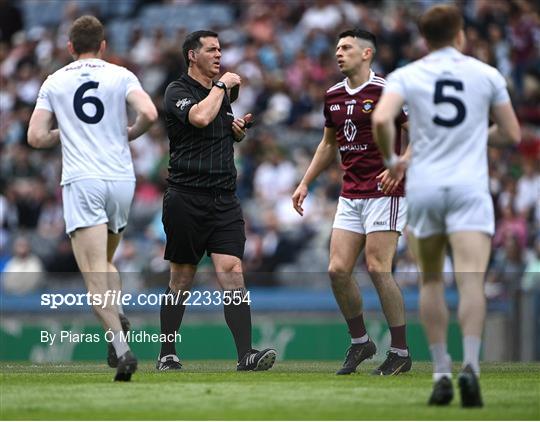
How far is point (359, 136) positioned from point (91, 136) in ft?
7.13

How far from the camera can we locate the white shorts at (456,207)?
27.5ft

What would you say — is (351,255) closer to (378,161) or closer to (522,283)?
(378,161)

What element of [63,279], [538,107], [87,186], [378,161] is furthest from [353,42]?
[538,107]

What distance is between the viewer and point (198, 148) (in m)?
11.3

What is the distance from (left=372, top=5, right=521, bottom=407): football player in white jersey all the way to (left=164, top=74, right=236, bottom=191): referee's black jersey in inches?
118

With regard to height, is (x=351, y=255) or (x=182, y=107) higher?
(x=182, y=107)

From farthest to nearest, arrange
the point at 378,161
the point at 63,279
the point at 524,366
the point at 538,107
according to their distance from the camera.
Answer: the point at 538,107 → the point at 63,279 → the point at 524,366 → the point at 378,161

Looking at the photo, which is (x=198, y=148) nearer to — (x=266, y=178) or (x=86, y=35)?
(x=86, y=35)

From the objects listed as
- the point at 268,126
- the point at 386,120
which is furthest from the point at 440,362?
the point at 268,126

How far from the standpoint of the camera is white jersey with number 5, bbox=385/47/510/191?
8.41 metres

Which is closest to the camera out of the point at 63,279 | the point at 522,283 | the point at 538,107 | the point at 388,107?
the point at 388,107

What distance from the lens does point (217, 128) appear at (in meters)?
11.3

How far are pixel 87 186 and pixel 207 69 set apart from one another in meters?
1.91

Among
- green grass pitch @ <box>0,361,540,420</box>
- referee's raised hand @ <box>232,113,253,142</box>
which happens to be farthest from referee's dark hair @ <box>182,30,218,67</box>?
green grass pitch @ <box>0,361,540,420</box>
